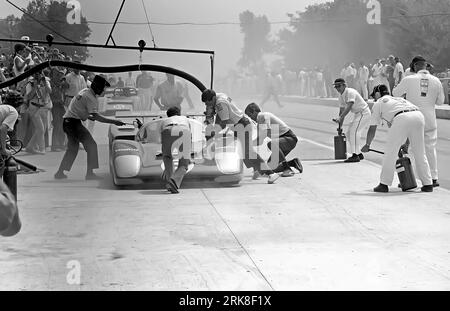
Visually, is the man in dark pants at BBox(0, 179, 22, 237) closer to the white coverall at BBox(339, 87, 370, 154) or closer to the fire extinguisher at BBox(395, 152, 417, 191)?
the fire extinguisher at BBox(395, 152, 417, 191)

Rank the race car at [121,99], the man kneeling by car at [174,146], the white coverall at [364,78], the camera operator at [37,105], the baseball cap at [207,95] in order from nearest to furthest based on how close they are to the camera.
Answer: the man kneeling by car at [174,146] → the baseball cap at [207,95] → the camera operator at [37,105] → the race car at [121,99] → the white coverall at [364,78]

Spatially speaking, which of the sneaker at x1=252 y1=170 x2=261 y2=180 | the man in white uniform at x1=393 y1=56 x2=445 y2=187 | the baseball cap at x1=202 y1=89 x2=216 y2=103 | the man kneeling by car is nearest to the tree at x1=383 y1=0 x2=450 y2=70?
the sneaker at x1=252 y1=170 x2=261 y2=180

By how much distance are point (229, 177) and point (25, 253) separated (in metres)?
4.80

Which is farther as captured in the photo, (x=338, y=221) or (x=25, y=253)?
(x=338, y=221)

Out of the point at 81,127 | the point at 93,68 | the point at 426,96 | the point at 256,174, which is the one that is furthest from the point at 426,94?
the point at 81,127

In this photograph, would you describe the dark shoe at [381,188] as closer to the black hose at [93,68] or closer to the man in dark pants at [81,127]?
the black hose at [93,68]

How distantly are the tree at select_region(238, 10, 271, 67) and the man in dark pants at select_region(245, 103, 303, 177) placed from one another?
2213 cm

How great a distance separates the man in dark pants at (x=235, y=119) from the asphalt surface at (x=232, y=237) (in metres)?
0.28

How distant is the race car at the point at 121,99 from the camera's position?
2447 cm

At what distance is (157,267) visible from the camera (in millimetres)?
7211

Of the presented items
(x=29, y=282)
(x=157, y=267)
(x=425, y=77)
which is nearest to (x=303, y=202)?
(x=425, y=77)

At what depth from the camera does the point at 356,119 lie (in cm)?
1545

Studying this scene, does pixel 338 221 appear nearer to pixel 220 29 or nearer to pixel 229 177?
pixel 229 177

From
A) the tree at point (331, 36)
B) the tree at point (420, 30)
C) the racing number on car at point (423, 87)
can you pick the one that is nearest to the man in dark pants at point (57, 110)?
the racing number on car at point (423, 87)
